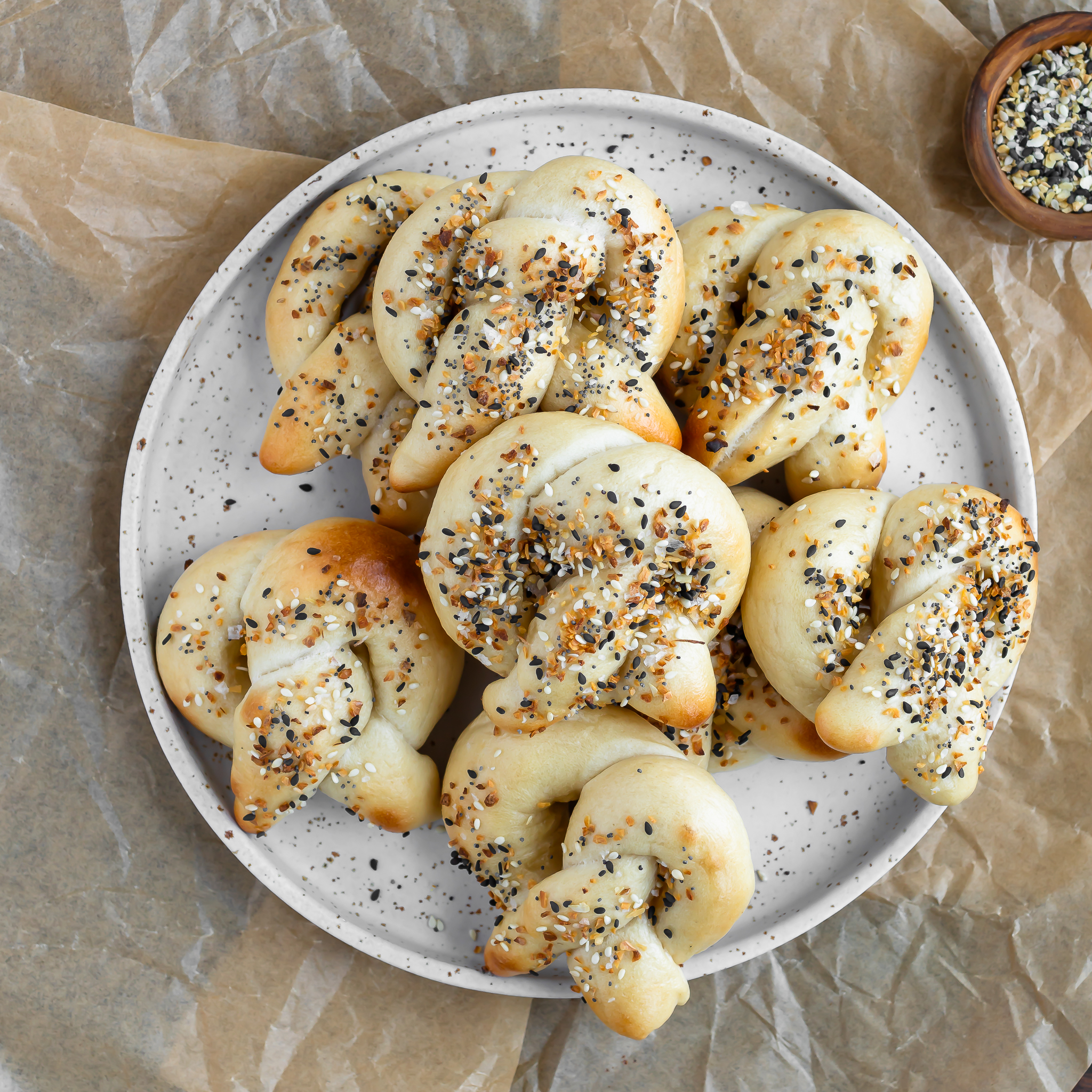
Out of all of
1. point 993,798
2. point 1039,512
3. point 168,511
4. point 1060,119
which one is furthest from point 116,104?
point 993,798

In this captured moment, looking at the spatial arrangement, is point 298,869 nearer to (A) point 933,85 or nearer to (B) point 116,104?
(B) point 116,104

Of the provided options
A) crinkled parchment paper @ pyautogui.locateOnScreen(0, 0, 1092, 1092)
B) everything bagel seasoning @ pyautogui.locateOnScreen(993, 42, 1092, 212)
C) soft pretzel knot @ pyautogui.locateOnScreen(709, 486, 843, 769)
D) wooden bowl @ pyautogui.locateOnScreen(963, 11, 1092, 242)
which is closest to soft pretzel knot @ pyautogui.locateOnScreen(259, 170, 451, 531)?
crinkled parchment paper @ pyautogui.locateOnScreen(0, 0, 1092, 1092)

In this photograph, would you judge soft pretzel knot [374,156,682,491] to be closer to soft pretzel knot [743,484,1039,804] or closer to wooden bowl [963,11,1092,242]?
soft pretzel knot [743,484,1039,804]

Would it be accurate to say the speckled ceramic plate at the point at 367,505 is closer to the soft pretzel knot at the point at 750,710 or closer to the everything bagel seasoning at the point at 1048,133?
the soft pretzel knot at the point at 750,710

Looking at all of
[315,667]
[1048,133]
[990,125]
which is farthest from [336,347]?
[1048,133]

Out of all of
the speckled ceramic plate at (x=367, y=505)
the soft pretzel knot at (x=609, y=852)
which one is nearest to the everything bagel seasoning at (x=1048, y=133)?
the speckled ceramic plate at (x=367, y=505)
